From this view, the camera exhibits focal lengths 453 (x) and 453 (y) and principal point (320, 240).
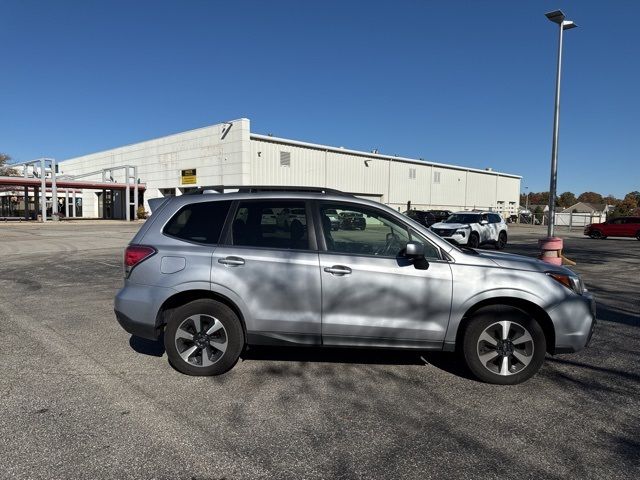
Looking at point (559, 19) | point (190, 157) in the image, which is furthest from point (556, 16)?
point (190, 157)

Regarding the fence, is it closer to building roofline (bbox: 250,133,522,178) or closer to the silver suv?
building roofline (bbox: 250,133,522,178)

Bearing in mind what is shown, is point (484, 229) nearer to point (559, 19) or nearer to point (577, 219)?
point (559, 19)

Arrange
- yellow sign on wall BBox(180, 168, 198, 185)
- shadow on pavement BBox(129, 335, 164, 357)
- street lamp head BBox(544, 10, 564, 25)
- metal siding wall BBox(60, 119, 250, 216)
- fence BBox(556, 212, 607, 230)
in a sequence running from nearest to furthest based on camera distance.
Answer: shadow on pavement BBox(129, 335, 164, 357) → street lamp head BBox(544, 10, 564, 25) → metal siding wall BBox(60, 119, 250, 216) → yellow sign on wall BBox(180, 168, 198, 185) → fence BBox(556, 212, 607, 230)

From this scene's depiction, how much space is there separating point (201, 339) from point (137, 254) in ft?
3.42

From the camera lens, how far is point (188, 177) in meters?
43.9

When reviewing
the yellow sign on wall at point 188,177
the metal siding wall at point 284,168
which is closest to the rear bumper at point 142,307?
the metal siding wall at point 284,168

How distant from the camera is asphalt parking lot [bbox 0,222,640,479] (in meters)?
2.89

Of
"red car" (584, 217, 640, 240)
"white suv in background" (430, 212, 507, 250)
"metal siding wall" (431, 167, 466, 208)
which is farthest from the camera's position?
"metal siding wall" (431, 167, 466, 208)

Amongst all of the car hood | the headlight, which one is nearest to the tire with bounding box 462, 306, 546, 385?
the headlight

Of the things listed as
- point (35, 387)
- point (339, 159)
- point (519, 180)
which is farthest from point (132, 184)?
point (519, 180)

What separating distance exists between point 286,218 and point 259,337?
1.17 metres

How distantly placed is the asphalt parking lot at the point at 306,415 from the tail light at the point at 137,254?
41.9 inches

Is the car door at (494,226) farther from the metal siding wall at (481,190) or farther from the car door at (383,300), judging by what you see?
the metal siding wall at (481,190)

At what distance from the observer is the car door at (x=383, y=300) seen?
13.5ft
